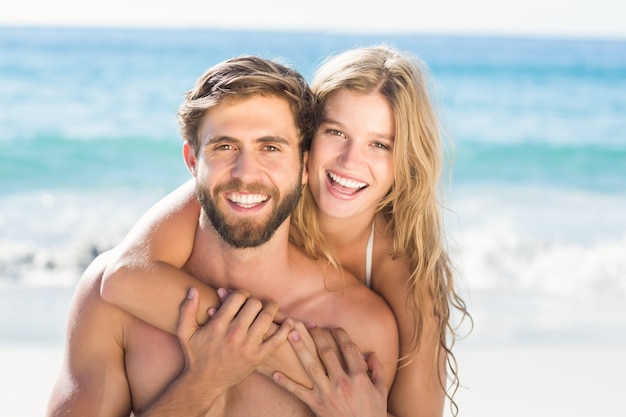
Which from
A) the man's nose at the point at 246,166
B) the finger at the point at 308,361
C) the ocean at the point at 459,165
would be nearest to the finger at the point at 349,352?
the finger at the point at 308,361

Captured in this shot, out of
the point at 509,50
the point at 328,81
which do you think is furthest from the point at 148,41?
the point at 328,81

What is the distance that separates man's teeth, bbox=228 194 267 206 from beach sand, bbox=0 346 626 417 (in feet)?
7.34

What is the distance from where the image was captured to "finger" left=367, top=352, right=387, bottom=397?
3000 mm

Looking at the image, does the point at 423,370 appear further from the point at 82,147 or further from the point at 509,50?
the point at 509,50

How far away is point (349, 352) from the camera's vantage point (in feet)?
9.73

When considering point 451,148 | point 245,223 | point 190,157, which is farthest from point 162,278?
point 451,148

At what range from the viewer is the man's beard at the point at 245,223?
9.53 ft

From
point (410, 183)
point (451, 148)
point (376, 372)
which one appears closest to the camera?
point (376, 372)

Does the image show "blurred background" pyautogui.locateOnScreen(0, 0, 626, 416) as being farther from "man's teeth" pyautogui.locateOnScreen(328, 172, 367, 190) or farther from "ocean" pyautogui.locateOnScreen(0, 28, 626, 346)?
"man's teeth" pyautogui.locateOnScreen(328, 172, 367, 190)

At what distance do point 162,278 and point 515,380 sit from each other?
8.76 ft

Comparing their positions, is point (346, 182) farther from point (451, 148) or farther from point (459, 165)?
point (459, 165)

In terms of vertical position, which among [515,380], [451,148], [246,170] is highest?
[246,170]

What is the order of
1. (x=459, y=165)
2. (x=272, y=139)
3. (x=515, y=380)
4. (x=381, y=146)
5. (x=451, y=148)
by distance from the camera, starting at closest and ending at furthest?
(x=272, y=139), (x=381, y=146), (x=451, y=148), (x=515, y=380), (x=459, y=165)

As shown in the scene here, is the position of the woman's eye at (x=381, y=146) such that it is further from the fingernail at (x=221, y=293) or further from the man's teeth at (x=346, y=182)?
the fingernail at (x=221, y=293)
